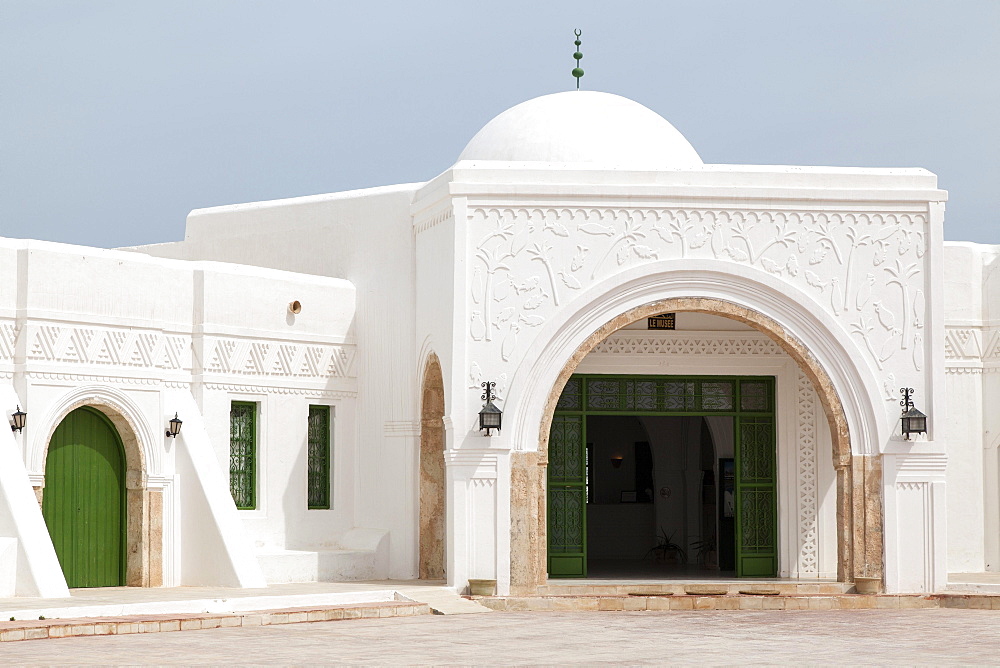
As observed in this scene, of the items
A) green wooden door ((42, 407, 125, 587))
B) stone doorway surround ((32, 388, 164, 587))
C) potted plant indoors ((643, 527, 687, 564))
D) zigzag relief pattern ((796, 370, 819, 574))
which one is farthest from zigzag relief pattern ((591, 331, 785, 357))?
potted plant indoors ((643, 527, 687, 564))

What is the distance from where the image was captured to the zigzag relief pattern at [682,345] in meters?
15.9

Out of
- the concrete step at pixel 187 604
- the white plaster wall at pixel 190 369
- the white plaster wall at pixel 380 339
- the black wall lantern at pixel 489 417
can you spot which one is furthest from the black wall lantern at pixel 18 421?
the black wall lantern at pixel 489 417

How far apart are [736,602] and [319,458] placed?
4.79 meters

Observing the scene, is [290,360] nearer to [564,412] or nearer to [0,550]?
[564,412]

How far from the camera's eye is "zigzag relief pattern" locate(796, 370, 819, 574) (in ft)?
51.0

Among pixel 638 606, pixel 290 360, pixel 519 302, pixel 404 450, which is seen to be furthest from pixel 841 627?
pixel 290 360

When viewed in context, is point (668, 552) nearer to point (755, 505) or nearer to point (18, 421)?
point (755, 505)

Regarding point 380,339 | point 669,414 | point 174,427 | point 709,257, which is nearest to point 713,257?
point 709,257

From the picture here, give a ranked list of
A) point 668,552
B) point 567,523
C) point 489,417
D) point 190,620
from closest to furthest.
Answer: point 190,620
point 489,417
point 567,523
point 668,552

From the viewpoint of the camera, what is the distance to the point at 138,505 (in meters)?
13.6

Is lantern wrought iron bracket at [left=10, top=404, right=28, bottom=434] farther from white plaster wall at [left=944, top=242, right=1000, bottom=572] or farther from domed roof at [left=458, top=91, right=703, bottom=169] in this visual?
white plaster wall at [left=944, top=242, right=1000, bottom=572]

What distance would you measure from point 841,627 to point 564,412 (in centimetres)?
489

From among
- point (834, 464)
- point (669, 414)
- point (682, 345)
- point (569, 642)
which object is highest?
point (682, 345)

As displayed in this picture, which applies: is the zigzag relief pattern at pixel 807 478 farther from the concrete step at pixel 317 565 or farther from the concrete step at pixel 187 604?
the concrete step at pixel 187 604
